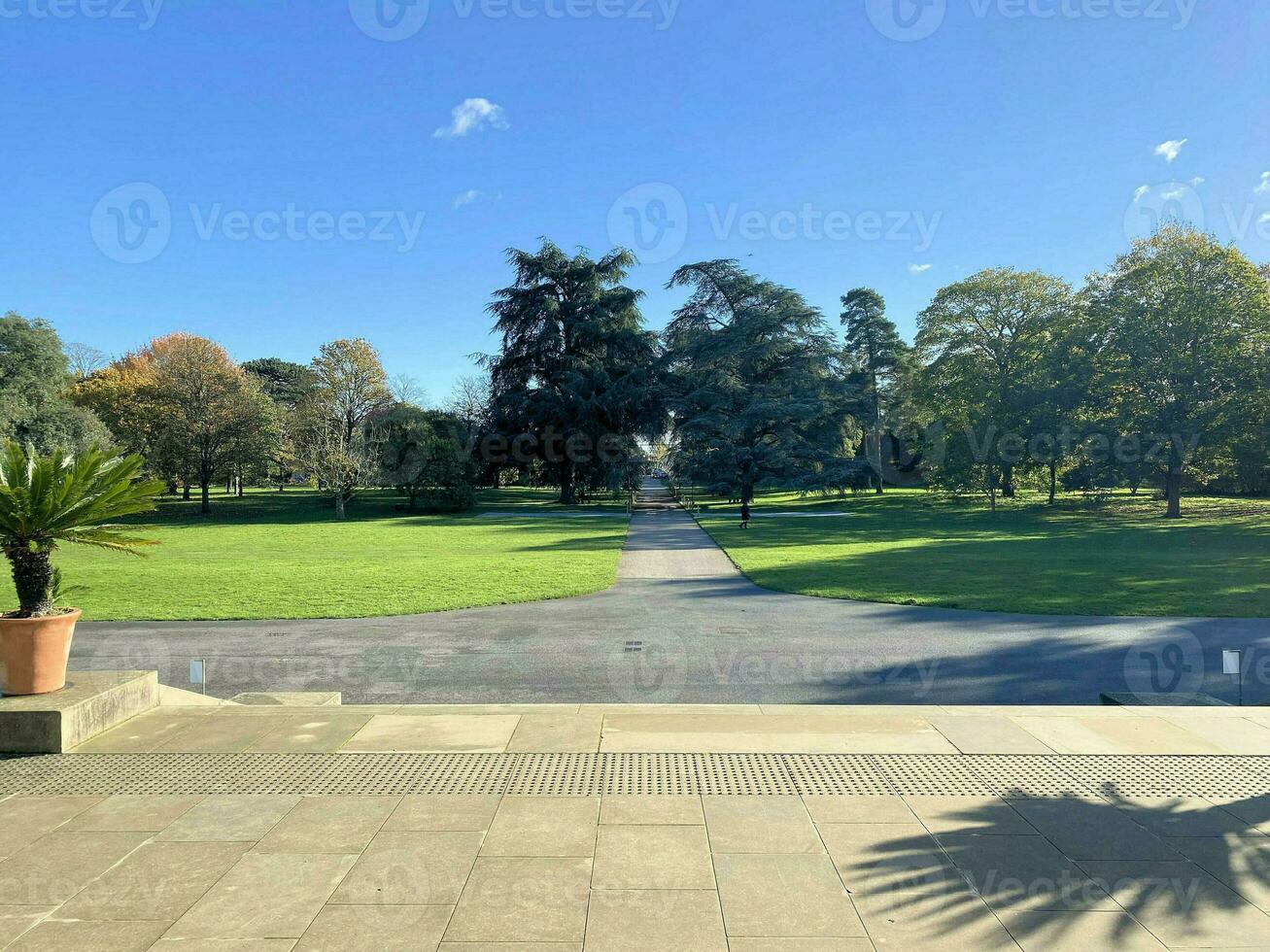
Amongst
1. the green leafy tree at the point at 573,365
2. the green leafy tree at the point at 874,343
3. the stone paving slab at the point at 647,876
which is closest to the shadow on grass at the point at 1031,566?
the stone paving slab at the point at 647,876

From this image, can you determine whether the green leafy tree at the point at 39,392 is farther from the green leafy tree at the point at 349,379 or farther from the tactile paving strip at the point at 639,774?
the tactile paving strip at the point at 639,774

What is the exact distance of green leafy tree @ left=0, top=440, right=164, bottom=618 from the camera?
220 inches

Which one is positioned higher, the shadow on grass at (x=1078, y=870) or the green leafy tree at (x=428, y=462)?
the green leafy tree at (x=428, y=462)

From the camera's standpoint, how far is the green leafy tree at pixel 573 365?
44625mm

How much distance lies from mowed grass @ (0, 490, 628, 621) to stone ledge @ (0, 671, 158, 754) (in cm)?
138

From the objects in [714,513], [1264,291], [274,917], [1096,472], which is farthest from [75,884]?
[1264,291]

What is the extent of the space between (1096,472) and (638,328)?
2766 cm

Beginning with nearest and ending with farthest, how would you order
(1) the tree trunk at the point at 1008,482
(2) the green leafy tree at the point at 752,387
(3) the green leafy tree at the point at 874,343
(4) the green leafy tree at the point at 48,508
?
Result: (4) the green leafy tree at the point at 48,508
(2) the green leafy tree at the point at 752,387
(1) the tree trunk at the point at 1008,482
(3) the green leafy tree at the point at 874,343

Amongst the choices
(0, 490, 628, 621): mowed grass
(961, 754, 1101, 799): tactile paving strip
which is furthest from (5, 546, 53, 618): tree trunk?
(961, 754, 1101, 799): tactile paving strip

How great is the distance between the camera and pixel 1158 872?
352 centimetres

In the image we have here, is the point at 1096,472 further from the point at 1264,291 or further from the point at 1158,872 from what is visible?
the point at 1158,872

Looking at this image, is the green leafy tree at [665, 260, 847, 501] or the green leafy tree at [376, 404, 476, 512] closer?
the green leafy tree at [665, 260, 847, 501]

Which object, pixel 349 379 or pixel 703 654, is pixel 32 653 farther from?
pixel 349 379

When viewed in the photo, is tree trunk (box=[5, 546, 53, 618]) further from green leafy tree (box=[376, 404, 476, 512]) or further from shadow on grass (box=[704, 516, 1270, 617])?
green leafy tree (box=[376, 404, 476, 512])
